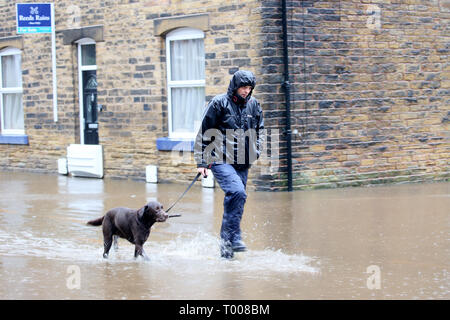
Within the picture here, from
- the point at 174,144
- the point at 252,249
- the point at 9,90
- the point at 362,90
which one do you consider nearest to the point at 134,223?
the point at 252,249

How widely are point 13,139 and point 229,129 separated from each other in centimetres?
1140

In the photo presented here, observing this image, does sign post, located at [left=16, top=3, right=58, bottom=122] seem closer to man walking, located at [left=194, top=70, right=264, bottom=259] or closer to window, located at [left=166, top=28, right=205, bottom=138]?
window, located at [left=166, top=28, right=205, bottom=138]

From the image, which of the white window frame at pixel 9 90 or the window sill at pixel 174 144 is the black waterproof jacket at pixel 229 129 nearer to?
the window sill at pixel 174 144

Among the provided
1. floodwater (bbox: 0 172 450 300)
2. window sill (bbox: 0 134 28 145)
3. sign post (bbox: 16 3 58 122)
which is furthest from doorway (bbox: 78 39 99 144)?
floodwater (bbox: 0 172 450 300)

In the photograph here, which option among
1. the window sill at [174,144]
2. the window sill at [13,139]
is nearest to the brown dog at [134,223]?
the window sill at [174,144]

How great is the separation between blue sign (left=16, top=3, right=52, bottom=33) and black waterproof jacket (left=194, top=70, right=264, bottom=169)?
9.32 metres

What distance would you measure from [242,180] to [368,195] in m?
5.02

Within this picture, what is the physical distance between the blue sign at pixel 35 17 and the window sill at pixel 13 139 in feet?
9.11

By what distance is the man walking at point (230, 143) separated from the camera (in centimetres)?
782

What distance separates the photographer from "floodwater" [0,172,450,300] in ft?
21.9

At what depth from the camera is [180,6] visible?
14.4m

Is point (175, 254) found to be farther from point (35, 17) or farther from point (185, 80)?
point (35, 17)
